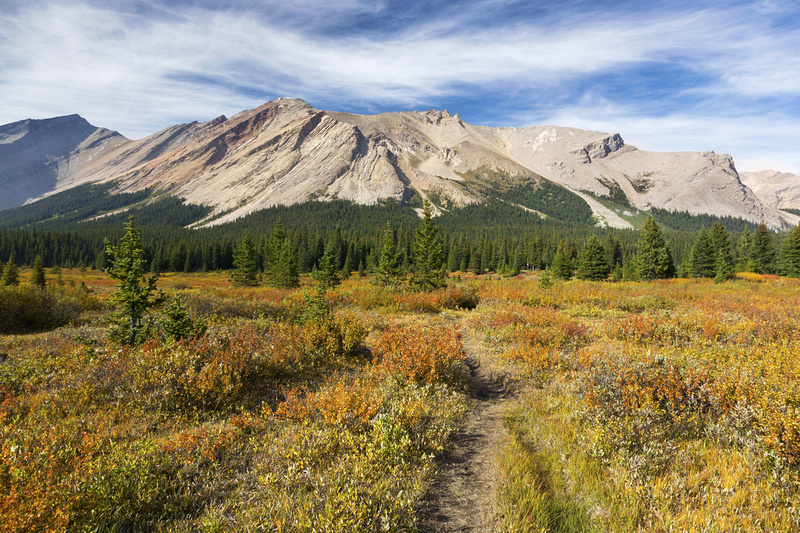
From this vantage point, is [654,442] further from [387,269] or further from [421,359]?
[387,269]

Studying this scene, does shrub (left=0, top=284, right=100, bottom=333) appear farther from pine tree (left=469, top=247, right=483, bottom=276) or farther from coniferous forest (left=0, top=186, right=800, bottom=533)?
pine tree (left=469, top=247, right=483, bottom=276)

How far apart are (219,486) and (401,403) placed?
3124 mm

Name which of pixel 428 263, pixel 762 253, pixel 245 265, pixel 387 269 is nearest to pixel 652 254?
pixel 762 253

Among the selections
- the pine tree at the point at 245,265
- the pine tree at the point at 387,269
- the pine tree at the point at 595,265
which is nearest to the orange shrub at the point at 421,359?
the pine tree at the point at 387,269

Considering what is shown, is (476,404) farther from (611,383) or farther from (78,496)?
(78,496)

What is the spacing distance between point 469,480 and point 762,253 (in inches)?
3465

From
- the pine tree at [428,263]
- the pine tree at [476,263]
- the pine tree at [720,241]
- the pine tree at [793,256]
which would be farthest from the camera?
the pine tree at [476,263]

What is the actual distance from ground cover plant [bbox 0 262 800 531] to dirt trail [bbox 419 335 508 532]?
0.13m

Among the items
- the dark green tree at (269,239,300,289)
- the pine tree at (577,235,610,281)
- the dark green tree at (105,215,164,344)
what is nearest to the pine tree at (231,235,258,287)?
the dark green tree at (269,239,300,289)

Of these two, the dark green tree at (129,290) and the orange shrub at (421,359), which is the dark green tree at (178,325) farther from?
the orange shrub at (421,359)

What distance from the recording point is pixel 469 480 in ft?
16.2

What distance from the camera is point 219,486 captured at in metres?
4.55

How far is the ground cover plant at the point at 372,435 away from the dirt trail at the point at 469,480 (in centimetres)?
13

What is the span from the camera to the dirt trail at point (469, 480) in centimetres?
411
